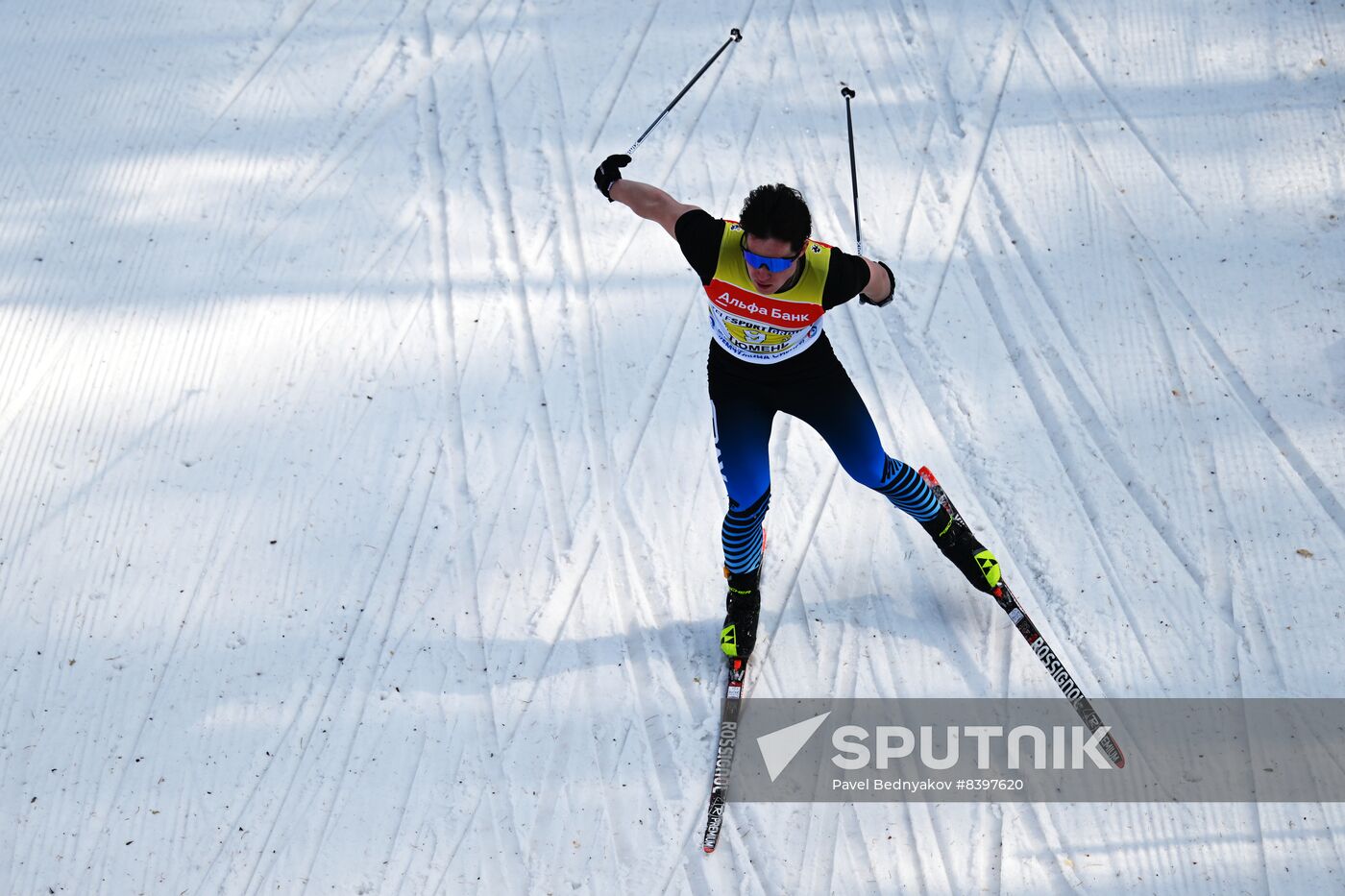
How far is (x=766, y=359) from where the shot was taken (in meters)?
3.91

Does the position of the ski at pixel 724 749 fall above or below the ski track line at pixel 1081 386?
below

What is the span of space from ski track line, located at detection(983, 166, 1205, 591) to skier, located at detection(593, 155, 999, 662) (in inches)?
34.7

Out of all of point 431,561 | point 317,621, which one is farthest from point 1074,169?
point 317,621

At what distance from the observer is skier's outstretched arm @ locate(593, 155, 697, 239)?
3.92 m

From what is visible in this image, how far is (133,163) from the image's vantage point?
623cm

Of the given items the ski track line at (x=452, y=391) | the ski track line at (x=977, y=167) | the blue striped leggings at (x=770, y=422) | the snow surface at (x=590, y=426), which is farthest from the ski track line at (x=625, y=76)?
the blue striped leggings at (x=770, y=422)

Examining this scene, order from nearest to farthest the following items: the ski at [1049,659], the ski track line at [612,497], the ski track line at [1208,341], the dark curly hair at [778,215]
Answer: the dark curly hair at [778,215] < the ski at [1049,659] < the ski track line at [612,497] < the ski track line at [1208,341]

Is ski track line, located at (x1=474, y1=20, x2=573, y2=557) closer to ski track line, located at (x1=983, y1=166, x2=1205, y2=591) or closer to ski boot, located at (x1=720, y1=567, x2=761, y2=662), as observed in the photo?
ski boot, located at (x1=720, y1=567, x2=761, y2=662)

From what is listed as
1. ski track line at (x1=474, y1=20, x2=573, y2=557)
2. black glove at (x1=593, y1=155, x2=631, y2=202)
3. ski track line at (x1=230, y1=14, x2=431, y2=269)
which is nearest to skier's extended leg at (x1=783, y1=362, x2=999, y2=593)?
black glove at (x1=593, y1=155, x2=631, y2=202)

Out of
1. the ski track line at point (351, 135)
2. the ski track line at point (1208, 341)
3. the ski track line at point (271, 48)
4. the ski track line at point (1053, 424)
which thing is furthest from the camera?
the ski track line at point (271, 48)

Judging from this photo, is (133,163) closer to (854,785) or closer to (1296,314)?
(854,785)

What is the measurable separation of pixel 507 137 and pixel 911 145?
2.19m

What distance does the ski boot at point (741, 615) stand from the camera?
4426 millimetres

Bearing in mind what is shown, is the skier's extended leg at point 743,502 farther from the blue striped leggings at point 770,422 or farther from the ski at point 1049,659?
the ski at point 1049,659
